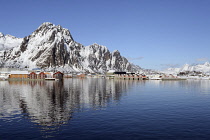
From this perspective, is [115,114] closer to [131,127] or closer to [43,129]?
[131,127]

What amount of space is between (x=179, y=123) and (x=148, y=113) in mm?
8412

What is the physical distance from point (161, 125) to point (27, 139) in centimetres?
1846

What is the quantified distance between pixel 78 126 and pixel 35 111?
567 inches

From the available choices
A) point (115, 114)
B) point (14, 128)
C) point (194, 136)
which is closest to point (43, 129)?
point (14, 128)

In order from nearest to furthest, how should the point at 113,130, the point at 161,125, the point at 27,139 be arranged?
the point at 27,139 < the point at 113,130 < the point at 161,125

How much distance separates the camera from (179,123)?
1320 inches

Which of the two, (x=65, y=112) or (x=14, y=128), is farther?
(x=65, y=112)

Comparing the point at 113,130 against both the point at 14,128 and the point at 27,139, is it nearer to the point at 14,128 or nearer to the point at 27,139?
the point at 27,139

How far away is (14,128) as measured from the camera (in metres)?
29.9

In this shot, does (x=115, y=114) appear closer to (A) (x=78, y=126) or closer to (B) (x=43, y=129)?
(A) (x=78, y=126)

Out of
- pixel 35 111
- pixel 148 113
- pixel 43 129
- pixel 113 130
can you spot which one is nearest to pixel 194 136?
pixel 113 130

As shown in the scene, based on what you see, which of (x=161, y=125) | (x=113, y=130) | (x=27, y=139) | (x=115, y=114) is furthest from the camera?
(x=115, y=114)

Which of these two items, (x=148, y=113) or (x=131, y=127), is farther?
(x=148, y=113)

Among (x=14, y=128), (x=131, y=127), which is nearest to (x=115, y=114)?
(x=131, y=127)
